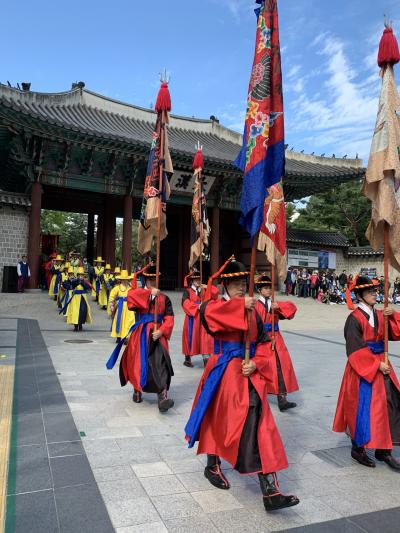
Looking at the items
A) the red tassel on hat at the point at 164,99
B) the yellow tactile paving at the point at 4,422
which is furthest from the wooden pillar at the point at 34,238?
the red tassel on hat at the point at 164,99

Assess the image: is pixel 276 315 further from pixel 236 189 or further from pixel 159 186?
pixel 236 189

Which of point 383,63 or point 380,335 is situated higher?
point 383,63

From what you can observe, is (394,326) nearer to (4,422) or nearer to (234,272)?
(234,272)

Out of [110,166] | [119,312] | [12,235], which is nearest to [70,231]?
[110,166]

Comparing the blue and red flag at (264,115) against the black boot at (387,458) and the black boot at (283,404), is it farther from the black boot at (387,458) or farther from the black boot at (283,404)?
the black boot at (283,404)

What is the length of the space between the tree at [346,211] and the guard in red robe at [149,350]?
→ 33794 millimetres

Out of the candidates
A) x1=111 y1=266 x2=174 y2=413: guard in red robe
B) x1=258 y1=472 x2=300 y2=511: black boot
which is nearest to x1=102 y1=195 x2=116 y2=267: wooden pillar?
x1=111 y1=266 x2=174 y2=413: guard in red robe

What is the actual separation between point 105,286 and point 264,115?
12.6 m

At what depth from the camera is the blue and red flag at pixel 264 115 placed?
3.25 meters

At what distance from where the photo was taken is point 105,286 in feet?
50.0

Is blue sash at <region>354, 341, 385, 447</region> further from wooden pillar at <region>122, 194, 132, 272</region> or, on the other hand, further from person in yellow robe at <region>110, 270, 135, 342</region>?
wooden pillar at <region>122, 194, 132, 272</region>

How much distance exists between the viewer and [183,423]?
460 cm

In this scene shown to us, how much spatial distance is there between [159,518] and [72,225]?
42.6m

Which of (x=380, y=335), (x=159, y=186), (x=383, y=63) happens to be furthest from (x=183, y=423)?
(x=383, y=63)
